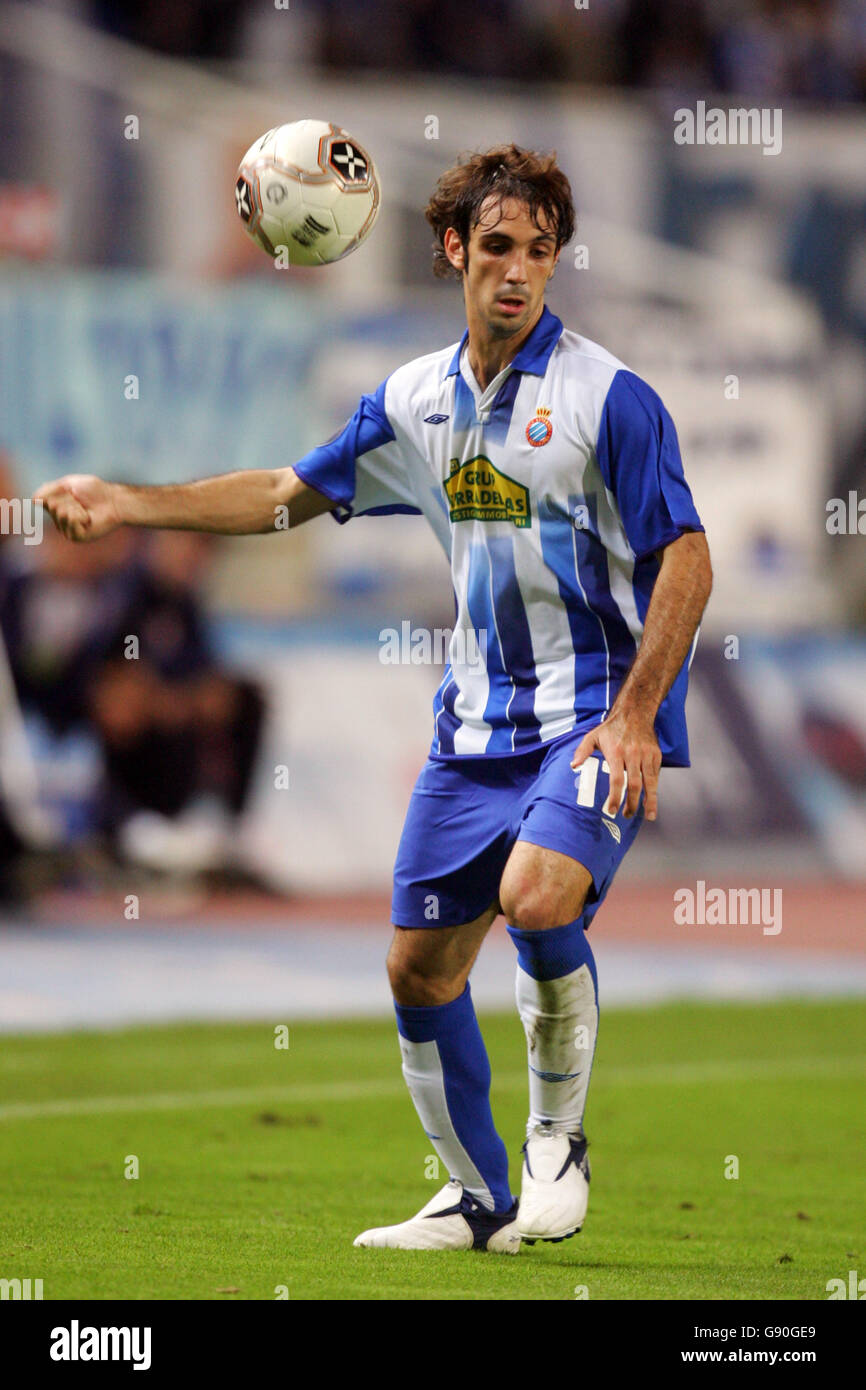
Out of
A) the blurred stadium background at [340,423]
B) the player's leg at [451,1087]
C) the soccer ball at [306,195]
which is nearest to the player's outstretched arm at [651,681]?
the player's leg at [451,1087]

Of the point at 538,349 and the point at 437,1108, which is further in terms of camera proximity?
the point at 437,1108

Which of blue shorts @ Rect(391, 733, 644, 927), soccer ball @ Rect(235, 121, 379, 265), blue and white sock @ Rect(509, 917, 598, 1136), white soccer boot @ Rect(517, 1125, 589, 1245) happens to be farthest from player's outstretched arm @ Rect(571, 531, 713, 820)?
soccer ball @ Rect(235, 121, 379, 265)

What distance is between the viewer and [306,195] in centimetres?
552

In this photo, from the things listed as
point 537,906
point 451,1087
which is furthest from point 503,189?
point 451,1087

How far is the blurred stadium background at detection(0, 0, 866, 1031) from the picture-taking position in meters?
15.2

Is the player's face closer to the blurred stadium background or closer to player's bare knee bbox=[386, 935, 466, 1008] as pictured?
player's bare knee bbox=[386, 935, 466, 1008]

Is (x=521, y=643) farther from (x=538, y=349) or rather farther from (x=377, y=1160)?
(x=377, y=1160)

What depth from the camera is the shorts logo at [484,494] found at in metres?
5.16

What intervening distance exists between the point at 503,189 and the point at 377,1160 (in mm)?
3597

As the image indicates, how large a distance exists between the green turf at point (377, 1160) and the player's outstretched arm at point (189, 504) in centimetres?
188

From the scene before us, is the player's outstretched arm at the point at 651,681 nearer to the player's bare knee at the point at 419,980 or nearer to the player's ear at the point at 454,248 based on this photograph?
the player's bare knee at the point at 419,980

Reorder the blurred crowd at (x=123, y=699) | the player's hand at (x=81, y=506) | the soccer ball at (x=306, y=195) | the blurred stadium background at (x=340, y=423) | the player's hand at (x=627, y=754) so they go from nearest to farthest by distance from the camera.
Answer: the player's hand at (x=627, y=754)
the player's hand at (x=81, y=506)
the soccer ball at (x=306, y=195)
the blurred crowd at (x=123, y=699)
the blurred stadium background at (x=340, y=423)

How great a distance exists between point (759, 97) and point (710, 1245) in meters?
15.6

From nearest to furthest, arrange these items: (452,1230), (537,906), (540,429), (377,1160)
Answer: (537,906) < (540,429) < (452,1230) < (377,1160)
